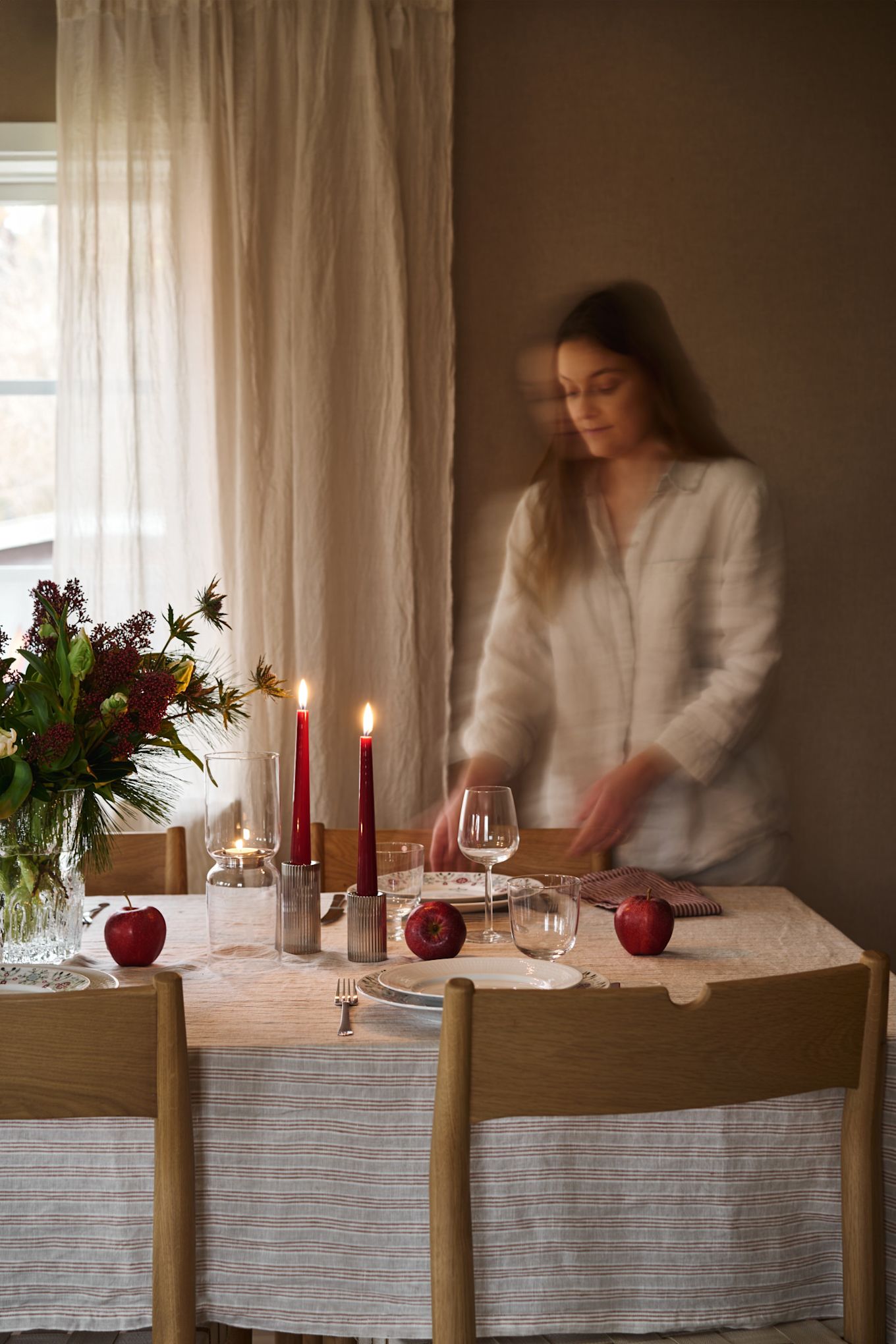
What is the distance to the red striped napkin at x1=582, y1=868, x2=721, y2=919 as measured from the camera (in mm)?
1729

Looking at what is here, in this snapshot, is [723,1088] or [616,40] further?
[616,40]

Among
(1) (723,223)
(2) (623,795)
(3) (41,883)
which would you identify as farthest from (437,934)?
(1) (723,223)

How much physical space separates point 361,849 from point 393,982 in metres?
0.16

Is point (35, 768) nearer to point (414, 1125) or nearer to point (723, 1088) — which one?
point (414, 1125)

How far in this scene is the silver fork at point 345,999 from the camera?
1.18 metres

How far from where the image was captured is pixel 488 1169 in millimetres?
1084

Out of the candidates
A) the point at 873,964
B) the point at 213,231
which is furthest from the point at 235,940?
the point at 213,231

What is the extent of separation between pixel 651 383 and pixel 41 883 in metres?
1.71

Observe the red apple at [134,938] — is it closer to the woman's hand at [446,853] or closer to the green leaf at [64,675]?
the green leaf at [64,675]

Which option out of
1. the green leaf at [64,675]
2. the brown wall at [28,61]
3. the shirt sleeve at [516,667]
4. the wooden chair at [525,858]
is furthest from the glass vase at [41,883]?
the brown wall at [28,61]

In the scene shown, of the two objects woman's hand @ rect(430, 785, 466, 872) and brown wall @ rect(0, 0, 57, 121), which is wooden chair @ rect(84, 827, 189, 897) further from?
brown wall @ rect(0, 0, 57, 121)

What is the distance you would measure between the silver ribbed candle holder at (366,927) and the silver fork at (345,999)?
88mm

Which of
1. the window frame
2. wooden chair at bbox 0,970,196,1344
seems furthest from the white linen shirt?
wooden chair at bbox 0,970,196,1344

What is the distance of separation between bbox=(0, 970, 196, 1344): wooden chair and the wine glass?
2.15 ft
